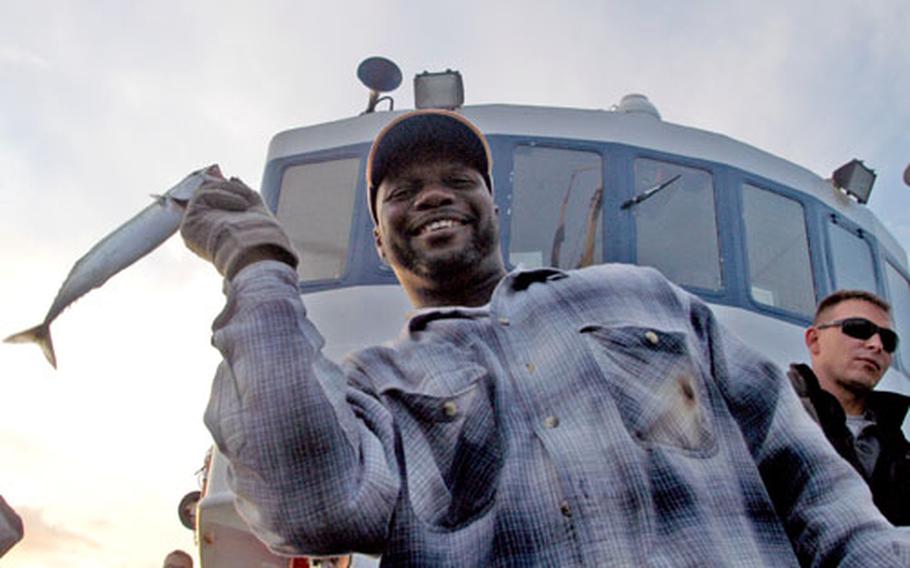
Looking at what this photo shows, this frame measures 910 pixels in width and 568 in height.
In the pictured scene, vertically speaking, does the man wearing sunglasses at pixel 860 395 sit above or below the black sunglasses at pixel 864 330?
below

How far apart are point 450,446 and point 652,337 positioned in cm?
65

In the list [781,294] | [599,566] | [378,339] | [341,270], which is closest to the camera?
[599,566]

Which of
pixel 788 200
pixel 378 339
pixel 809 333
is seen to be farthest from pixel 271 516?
pixel 788 200

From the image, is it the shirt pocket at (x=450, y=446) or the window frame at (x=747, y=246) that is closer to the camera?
the shirt pocket at (x=450, y=446)

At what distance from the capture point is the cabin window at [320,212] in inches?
279

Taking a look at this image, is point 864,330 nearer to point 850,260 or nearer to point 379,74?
point 850,260

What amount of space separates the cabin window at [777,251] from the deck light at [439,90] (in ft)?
9.16

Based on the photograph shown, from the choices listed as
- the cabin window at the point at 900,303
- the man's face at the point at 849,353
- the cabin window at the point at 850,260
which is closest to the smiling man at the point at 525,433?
the man's face at the point at 849,353

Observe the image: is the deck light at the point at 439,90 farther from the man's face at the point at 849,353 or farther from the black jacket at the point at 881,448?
the black jacket at the point at 881,448

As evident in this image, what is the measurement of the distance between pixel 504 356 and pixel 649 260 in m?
4.93

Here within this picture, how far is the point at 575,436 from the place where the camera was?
6.63 ft

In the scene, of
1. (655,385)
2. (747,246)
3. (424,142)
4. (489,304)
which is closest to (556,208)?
(747,246)

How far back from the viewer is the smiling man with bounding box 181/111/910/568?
184 cm

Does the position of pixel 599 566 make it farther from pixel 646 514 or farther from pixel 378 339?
pixel 378 339
